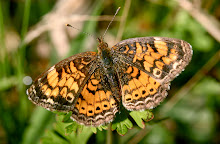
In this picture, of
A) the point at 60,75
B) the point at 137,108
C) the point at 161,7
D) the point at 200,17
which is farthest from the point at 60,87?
the point at 161,7

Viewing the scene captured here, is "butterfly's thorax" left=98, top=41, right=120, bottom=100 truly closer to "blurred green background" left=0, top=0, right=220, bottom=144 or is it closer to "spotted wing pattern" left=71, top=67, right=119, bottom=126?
"spotted wing pattern" left=71, top=67, right=119, bottom=126

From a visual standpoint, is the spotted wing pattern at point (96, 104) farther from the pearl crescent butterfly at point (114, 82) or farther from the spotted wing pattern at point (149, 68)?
the spotted wing pattern at point (149, 68)

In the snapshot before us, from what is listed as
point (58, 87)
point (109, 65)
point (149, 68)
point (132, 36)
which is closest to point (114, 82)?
point (109, 65)

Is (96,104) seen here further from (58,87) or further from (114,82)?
(58,87)

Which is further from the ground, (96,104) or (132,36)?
(132,36)

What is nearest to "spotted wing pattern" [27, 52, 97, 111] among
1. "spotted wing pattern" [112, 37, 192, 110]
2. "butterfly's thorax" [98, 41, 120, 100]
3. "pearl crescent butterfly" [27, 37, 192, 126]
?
"pearl crescent butterfly" [27, 37, 192, 126]

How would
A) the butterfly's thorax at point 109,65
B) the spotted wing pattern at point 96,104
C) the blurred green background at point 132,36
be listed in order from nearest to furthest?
the spotted wing pattern at point 96,104
the butterfly's thorax at point 109,65
the blurred green background at point 132,36

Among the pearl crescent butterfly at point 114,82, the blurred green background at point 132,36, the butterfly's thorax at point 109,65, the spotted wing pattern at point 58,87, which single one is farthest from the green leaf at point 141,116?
the blurred green background at point 132,36

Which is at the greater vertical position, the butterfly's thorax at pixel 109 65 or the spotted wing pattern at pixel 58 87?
the butterfly's thorax at pixel 109 65
